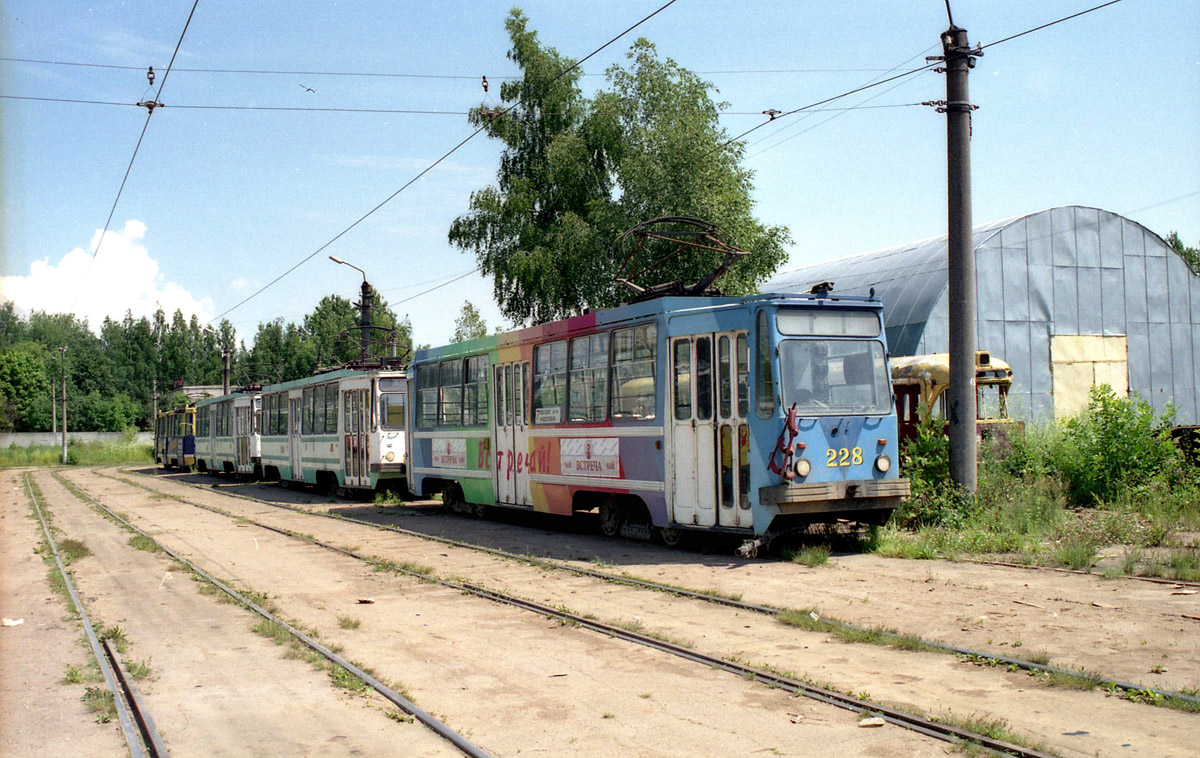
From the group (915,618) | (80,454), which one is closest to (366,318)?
(915,618)

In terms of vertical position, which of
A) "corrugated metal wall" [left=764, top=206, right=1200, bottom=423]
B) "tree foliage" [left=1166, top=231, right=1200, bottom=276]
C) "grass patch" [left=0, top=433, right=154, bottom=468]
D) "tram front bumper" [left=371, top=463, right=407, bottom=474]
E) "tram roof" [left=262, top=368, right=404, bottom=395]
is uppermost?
"tree foliage" [left=1166, top=231, right=1200, bottom=276]

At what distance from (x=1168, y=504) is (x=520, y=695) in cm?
1045

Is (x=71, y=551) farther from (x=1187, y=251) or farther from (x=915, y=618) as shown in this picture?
(x=1187, y=251)

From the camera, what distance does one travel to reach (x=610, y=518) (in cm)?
1467

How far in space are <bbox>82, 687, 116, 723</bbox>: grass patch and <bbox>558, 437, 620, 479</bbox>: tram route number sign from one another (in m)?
Answer: 7.95

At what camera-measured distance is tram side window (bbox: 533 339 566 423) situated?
15.2 m

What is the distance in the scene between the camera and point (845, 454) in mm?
11820

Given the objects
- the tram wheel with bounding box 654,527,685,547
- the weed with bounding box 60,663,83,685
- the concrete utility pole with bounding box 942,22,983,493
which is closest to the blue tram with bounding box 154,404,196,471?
the tram wheel with bounding box 654,527,685,547

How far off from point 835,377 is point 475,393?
25.2 feet

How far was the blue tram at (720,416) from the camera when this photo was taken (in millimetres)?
11586

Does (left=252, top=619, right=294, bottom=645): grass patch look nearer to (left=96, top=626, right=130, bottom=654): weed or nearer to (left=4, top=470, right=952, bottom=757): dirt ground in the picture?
(left=4, top=470, right=952, bottom=757): dirt ground

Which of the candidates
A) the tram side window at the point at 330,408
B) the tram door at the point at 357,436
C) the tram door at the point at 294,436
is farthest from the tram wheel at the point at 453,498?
the tram door at the point at 294,436

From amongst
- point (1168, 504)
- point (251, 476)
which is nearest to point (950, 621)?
point (1168, 504)

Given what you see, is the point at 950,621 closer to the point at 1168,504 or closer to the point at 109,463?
the point at 1168,504
